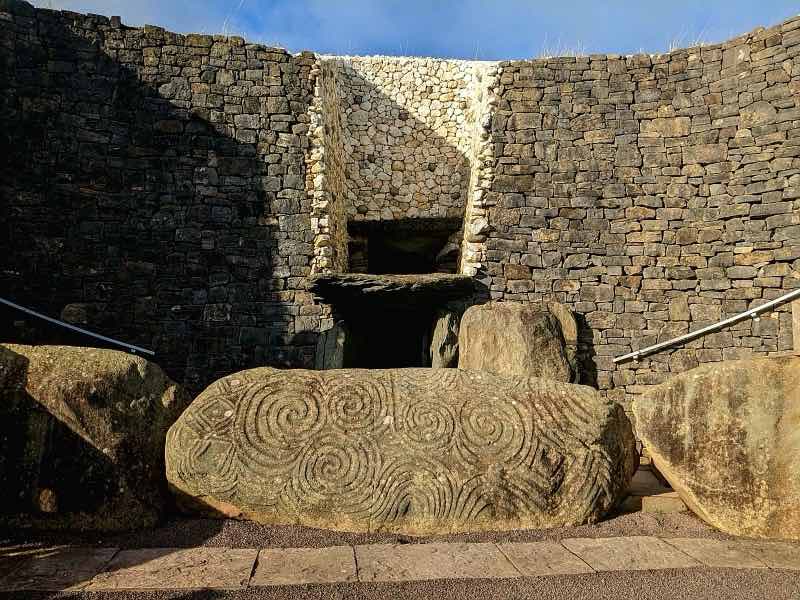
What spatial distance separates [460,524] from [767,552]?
5.68 feet

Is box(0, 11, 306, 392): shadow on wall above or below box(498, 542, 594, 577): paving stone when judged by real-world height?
above

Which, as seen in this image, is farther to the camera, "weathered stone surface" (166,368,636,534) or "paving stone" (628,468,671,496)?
"paving stone" (628,468,671,496)

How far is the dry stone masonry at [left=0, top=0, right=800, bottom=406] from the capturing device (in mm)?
7484

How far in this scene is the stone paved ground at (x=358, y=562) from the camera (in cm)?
287

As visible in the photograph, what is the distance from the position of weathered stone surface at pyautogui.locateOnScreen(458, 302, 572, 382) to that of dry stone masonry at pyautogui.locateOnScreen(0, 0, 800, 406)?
533 millimetres

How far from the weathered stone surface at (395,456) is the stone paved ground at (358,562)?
28 cm

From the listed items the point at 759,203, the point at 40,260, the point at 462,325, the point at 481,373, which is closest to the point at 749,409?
the point at 481,373

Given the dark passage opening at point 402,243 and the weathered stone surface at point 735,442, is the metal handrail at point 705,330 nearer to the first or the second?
the dark passage opening at point 402,243

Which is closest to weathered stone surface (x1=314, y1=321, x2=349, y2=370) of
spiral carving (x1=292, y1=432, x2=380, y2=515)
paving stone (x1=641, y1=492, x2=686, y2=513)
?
spiral carving (x1=292, y1=432, x2=380, y2=515)

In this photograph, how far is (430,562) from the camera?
10.4ft

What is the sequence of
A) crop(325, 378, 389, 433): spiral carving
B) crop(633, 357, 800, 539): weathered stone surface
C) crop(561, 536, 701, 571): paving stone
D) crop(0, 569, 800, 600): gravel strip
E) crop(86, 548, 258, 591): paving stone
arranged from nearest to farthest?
crop(0, 569, 800, 600): gravel strip < crop(86, 548, 258, 591): paving stone < crop(561, 536, 701, 571): paving stone < crop(633, 357, 800, 539): weathered stone surface < crop(325, 378, 389, 433): spiral carving

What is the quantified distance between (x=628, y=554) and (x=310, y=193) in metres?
6.11

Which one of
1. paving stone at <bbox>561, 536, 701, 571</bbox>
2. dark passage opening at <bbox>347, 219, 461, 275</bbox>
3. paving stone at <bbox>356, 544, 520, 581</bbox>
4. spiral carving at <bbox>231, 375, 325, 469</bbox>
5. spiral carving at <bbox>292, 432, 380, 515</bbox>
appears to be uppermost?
dark passage opening at <bbox>347, 219, 461, 275</bbox>

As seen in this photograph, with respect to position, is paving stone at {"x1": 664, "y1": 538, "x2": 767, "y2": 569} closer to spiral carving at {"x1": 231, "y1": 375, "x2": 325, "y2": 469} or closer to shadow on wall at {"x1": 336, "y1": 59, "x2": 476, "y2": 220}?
spiral carving at {"x1": 231, "y1": 375, "x2": 325, "y2": 469}
